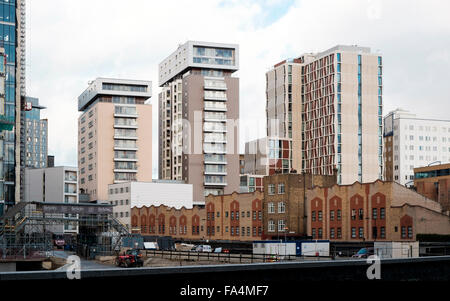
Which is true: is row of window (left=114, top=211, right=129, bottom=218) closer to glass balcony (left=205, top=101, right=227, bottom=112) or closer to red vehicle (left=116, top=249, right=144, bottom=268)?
glass balcony (left=205, top=101, right=227, bottom=112)

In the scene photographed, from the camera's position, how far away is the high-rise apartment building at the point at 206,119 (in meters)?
167

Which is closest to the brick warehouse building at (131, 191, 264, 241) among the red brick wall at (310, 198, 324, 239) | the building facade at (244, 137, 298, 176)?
the red brick wall at (310, 198, 324, 239)

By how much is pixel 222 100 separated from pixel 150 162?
80.1ft

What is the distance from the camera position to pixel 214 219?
120 metres

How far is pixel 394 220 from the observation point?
84625 mm

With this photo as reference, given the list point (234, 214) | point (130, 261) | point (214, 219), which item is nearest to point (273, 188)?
point (234, 214)

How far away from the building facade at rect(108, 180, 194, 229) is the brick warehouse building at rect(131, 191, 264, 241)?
649 centimetres

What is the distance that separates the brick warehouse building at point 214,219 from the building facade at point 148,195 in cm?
649

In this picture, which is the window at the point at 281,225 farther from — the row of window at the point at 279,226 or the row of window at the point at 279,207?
the row of window at the point at 279,207

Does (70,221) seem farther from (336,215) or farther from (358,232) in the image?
(358,232)

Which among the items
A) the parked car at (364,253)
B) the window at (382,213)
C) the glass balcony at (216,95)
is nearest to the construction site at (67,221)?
the parked car at (364,253)
